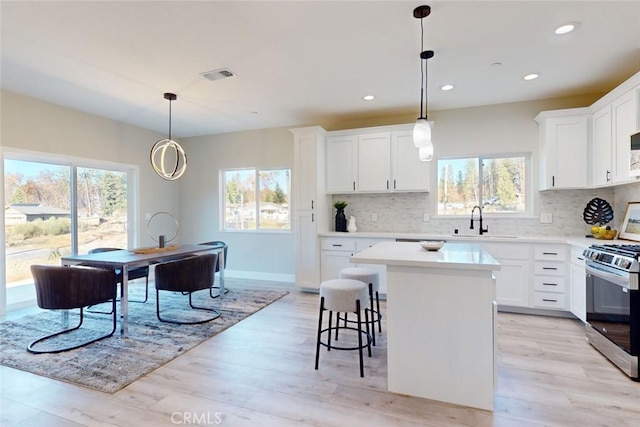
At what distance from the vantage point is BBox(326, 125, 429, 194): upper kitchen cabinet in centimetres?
450

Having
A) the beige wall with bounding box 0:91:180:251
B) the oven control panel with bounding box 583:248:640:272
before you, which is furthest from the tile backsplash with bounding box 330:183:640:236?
the beige wall with bounding box 0:91:180:251

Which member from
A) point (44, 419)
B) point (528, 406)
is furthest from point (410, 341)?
point (44, 419)

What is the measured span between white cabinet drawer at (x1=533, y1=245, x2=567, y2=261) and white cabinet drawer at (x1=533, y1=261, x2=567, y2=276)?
0.06m

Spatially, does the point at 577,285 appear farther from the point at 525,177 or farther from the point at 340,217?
the point at 340,217

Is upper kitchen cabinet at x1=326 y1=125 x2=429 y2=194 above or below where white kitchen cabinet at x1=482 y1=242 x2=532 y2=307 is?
above

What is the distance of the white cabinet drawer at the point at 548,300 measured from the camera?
3617mm

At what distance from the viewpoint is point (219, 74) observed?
3.35m

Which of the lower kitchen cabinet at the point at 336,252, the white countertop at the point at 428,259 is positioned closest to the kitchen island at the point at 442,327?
the white countertop at the point at 428,259

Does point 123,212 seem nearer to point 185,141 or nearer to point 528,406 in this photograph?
point 185,141

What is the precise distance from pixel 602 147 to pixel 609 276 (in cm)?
167

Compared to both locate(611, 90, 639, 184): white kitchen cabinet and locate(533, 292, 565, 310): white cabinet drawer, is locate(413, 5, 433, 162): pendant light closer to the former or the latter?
locate(611, 90, 639, 184): white kitchen cabinet

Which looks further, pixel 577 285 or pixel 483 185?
pixel 483 185

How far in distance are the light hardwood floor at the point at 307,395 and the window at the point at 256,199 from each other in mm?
3004

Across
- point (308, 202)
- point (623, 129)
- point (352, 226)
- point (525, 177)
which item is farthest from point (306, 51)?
point (525, 177)
